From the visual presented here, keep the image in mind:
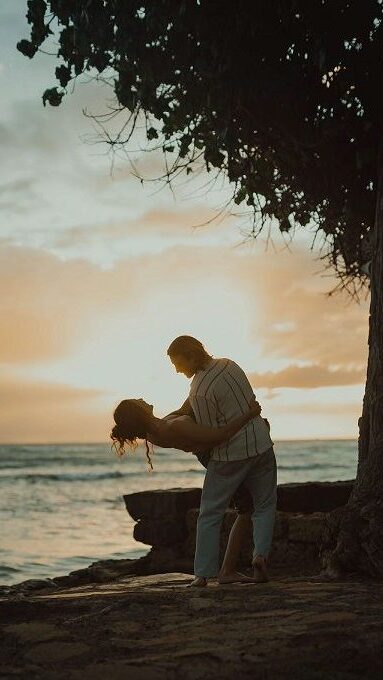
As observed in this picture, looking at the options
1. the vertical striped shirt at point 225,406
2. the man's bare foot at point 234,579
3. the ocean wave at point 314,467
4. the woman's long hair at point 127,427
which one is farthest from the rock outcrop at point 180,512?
the ocean wave at point 314,467

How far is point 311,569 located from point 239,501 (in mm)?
1698

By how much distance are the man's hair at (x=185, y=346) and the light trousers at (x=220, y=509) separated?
877 millimetres

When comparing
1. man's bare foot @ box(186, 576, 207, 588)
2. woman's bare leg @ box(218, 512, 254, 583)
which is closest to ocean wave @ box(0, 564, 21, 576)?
woman's bare leg @ box(218, 512, 254, 583)

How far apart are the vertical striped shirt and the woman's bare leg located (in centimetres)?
67

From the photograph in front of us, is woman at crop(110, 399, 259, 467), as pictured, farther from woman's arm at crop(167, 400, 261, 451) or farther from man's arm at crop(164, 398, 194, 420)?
man's arm at crop(164, 398, 194, 420)

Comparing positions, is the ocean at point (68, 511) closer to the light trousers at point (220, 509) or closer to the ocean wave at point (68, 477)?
the ocean wave at point (68, 477)

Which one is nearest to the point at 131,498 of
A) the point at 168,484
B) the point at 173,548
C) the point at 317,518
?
the point at 173,548

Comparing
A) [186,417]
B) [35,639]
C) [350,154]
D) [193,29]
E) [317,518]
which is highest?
[193,29]

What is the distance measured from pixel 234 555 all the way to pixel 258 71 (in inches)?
161

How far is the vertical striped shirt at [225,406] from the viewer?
6.87 meters

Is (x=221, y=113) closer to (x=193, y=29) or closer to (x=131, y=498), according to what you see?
(x=193, y=29)

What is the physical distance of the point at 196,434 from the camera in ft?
22.2

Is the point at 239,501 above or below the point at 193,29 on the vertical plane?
below

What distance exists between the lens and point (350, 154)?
27.2 feet
